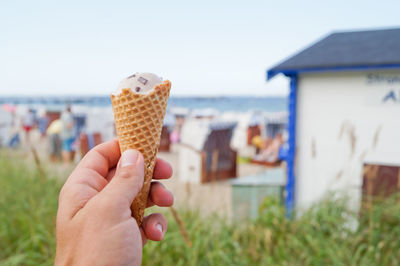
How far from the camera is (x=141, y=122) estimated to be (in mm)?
1887

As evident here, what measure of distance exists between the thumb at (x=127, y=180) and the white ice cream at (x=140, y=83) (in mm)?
319

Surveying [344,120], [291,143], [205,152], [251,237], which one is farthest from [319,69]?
[205,152]

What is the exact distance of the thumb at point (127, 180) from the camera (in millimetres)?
1623

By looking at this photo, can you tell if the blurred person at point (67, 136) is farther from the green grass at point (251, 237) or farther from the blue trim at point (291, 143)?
the blue trim at point (291, 143)

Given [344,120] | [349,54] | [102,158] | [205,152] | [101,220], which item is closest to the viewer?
[101,220]

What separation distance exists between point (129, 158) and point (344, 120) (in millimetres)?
4778

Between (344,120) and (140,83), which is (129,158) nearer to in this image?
(140,83)

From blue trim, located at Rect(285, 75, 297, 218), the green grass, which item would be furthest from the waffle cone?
blue trim, located at Rect(285, 75, 297, 218)

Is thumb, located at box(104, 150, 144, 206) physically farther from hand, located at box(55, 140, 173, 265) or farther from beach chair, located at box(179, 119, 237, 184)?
beach chair, located at box(179, 119, 237, 184)

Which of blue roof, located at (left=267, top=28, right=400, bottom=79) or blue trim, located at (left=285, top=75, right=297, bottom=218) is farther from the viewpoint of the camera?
blue trim, located at (left=285, top=75, right=297, bottom=218)

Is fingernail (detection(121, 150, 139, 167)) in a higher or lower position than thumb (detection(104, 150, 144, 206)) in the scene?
higher

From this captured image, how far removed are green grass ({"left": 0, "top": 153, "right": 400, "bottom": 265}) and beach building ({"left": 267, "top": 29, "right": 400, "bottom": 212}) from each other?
0.50 metres

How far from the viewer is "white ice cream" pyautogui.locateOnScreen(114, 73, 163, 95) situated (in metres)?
1.78

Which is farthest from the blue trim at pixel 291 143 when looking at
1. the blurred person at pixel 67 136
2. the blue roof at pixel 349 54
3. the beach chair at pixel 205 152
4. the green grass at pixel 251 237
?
the blurred person at pixel 67 136
